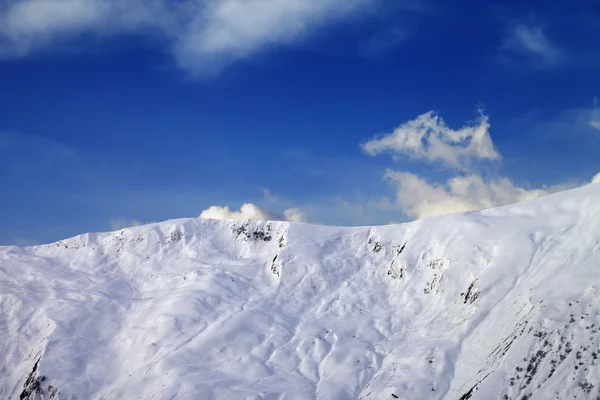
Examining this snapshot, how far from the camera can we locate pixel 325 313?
113250mm

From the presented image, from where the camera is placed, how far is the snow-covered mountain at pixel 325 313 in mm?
75250

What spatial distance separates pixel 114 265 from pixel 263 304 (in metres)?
52.0

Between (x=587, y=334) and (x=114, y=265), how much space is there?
119 m

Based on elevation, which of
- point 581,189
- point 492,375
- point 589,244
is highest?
point 581,189

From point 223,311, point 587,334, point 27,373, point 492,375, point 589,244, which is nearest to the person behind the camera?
point 587,334

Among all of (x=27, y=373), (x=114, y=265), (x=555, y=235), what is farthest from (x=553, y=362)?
(x=114, y=265)

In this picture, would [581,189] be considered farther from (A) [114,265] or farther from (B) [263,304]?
(A) [114,265]

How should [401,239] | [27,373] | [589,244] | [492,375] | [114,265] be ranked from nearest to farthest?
[492,375], [589,244], [27,373], [401,239], [114,265]

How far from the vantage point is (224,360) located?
99375mm

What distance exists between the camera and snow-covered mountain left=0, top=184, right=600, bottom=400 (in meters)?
75.2

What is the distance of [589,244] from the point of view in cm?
8444

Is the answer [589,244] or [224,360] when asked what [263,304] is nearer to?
[224,360]

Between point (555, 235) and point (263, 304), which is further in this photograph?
point (263, 304)

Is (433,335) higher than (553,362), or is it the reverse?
(433,335)
